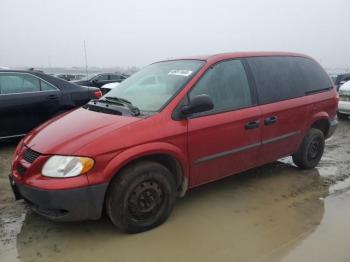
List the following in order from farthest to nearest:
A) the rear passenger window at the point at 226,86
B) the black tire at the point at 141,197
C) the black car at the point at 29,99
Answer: the black car at the point at 29,99
the rear passenger window at the point at 226,86
the black tire at the point at 141,197

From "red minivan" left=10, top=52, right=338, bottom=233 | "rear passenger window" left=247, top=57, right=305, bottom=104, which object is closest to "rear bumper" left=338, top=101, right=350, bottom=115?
"red minivan" left=10, top=52, right=338, bottom=233

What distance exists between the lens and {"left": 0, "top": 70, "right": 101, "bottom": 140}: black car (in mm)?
6688

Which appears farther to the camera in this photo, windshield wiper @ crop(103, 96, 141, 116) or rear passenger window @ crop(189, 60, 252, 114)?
rear passenger window @ crop(189, 60, 252, 114)

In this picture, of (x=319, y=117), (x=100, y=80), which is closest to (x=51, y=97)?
(x=319, y=117)

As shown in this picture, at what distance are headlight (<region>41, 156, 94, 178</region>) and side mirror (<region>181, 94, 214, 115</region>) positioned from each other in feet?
3.58


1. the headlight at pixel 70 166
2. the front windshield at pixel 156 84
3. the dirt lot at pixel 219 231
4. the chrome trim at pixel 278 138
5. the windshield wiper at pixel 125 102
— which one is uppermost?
the front windshield at pixel 156 84

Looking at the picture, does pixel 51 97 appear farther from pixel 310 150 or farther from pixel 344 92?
Answer: pixel 344 92

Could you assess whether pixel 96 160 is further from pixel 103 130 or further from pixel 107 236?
pixel 107 236

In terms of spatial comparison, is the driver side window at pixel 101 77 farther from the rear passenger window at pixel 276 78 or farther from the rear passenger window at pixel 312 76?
the rear passenger window at pixel 276 78

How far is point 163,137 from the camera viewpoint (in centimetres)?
371

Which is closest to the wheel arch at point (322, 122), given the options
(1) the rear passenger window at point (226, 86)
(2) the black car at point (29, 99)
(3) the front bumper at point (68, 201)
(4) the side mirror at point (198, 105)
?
(1) the rear passenger window at point (226, 86)

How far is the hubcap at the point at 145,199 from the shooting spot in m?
3.58

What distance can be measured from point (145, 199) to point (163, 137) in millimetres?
613

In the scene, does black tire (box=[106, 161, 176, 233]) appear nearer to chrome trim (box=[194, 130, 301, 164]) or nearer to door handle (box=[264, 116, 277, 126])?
chrome trim (box=[194, 130, 301, 164])
